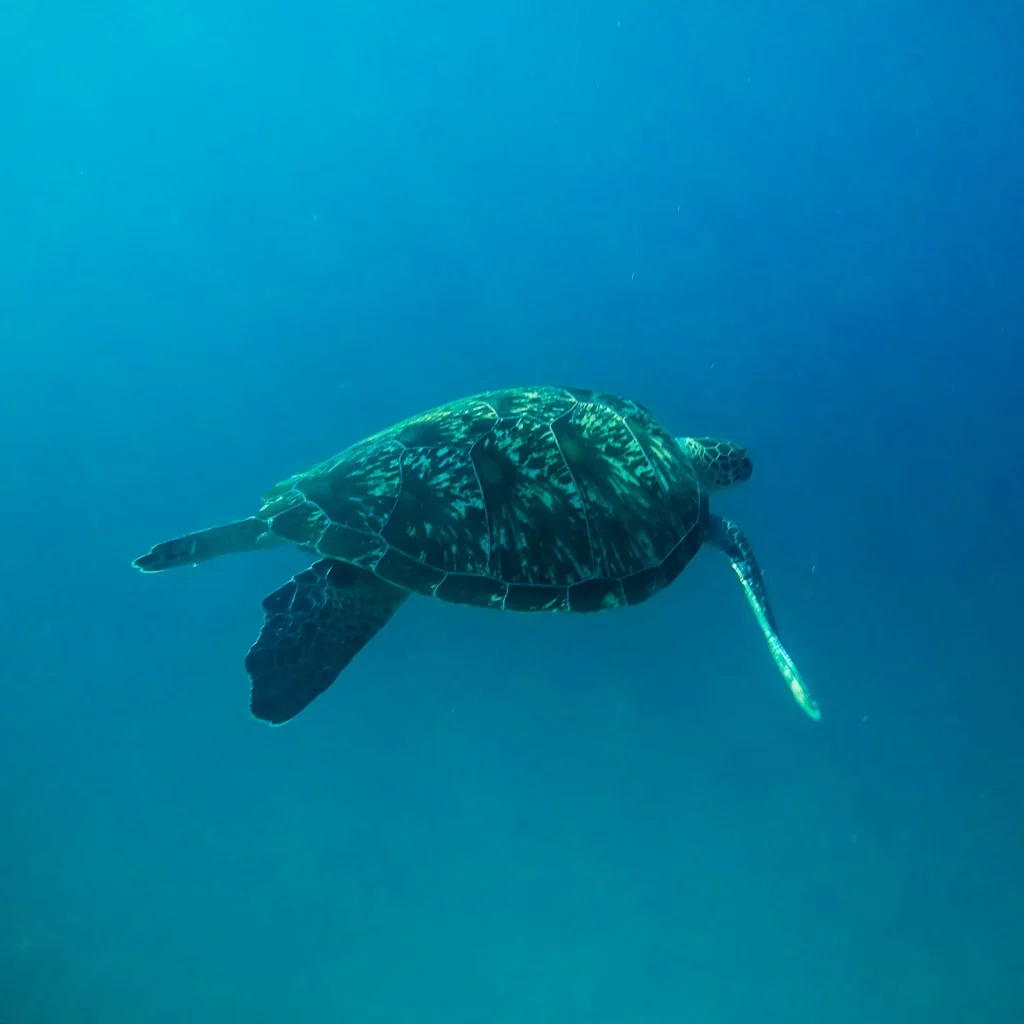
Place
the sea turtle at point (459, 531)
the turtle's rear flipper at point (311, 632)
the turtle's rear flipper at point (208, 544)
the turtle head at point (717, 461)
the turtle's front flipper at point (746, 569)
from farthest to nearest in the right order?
the turtle head at point (717, 461) < the turtle's front flipper at point (746, 569) < the turtle's rear flipper at point (208, 544) < the sea turtle at point (459, 531) < the turtle's rear flipper at point (311, 632)

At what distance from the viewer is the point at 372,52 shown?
12930 millimetres

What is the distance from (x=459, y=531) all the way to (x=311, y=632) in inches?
34.3

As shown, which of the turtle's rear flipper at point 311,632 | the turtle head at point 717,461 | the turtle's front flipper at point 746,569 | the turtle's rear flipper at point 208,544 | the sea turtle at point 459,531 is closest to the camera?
the turtle's rear flipper at point 311,632

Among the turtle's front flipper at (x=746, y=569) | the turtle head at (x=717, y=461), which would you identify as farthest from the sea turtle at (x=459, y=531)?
the turtle head at (x=717, y=461)

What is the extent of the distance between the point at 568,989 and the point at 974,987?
437cm

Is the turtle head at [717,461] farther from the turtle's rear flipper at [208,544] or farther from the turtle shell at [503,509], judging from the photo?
the turtle's rear flipper at [208,544]

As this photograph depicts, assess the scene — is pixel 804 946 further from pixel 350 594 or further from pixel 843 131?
pixel 843 131

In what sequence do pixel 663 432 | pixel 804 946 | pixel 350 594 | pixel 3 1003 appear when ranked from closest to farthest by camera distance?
pixel 350 594 < pixel 663 432 < pixel 3 1003 < pixel 804 946

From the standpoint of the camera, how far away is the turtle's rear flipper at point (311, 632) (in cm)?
320

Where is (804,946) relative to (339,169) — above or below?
below

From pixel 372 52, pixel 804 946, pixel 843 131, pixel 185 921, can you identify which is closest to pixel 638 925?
pixel 804 946

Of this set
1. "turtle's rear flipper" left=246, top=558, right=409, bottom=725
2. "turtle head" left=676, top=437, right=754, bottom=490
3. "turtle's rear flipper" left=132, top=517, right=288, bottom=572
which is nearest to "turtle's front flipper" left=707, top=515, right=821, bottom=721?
"turtle head" left=676, top=437, right=754, bottom=490

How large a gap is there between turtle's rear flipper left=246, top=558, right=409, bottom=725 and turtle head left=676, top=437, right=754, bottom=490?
97.6 inches

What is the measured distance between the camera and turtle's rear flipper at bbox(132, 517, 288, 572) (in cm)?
365
